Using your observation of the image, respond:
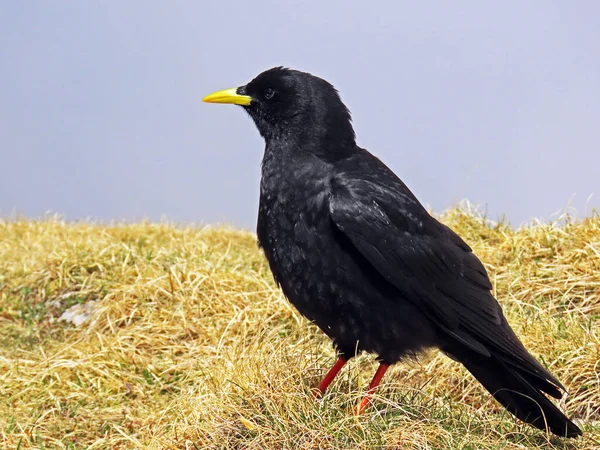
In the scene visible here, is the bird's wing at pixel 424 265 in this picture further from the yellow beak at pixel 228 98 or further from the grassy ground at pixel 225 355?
the yellow beak at pixel 228 98

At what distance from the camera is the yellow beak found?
4.57 metres

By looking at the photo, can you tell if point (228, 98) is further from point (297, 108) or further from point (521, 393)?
point (521, 393)

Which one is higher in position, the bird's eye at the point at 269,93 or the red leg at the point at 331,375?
the bird's eye at the point at 269,93

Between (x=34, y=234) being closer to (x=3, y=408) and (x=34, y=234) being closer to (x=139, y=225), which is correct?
(x=139, y=225)

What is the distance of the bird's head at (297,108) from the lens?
424 centimetres

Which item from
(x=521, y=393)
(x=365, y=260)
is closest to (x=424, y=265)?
(x=365, y=260)

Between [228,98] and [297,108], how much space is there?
539mm

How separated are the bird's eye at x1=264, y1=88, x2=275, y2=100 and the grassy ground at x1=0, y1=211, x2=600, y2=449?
147 cm

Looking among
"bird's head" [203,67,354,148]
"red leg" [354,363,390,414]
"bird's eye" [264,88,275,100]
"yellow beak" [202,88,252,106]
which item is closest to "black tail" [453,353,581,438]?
"red leg" [354,363,390,414]

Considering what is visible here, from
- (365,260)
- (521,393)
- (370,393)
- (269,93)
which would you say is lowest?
(370,393)

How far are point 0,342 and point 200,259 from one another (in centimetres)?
201

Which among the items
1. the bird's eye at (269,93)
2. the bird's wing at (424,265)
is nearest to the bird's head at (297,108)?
the bird's eye at (269,93)

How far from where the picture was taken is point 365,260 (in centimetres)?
384

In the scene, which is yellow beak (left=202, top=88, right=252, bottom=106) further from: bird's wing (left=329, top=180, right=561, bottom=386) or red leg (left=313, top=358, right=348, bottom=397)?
red leg (left=313, top=358, right=348, bottom=397)
